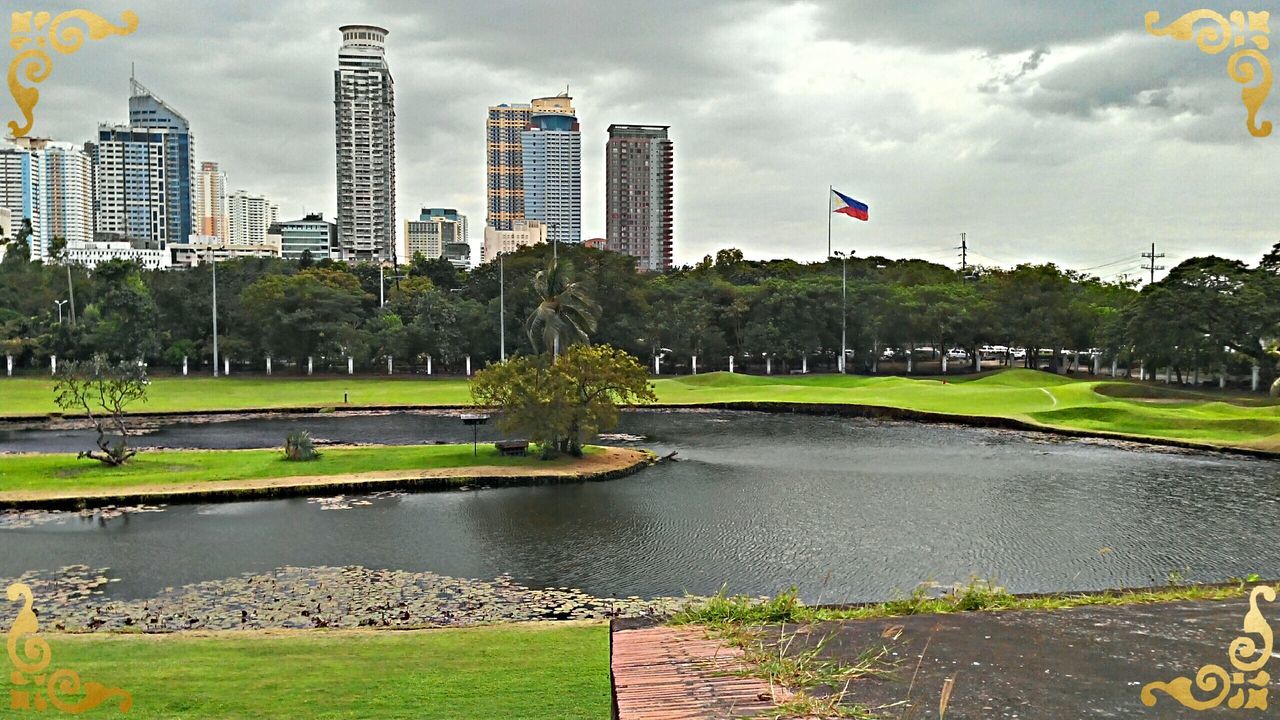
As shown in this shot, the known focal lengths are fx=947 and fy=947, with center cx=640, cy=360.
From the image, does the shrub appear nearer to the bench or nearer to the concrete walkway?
the bench

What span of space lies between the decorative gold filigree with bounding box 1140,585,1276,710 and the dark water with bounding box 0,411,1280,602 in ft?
33.3

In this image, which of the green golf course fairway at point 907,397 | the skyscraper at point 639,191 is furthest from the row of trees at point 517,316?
the skyscraper at point 639,191

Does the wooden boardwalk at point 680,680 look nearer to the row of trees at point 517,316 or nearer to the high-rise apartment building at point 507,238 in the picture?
the row of trees at point 517,316

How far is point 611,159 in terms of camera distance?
168 m

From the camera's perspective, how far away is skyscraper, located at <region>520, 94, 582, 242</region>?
189 metres

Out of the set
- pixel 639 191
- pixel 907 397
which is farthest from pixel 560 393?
pixel 639 191

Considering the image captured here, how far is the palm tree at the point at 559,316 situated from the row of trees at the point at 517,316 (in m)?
26.4

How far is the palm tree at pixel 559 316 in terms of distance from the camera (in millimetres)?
34469

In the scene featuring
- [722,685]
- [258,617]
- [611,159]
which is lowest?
[258,617]

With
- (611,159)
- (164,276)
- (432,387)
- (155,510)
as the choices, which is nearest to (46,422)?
(432,387)

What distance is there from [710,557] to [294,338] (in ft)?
177

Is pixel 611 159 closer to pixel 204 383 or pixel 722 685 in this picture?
pixel 204 383

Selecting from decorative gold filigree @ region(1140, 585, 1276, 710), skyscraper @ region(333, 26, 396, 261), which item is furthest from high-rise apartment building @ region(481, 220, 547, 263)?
decorative gold filigree @ region(1140, 585, 1276, 710)

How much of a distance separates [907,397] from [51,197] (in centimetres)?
11428
